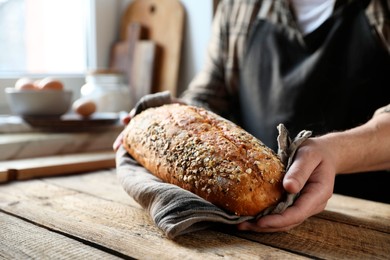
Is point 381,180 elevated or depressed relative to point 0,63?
depressed

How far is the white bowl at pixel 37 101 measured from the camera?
5.49ft

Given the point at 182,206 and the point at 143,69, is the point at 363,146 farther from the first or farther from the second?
the point at 143,69

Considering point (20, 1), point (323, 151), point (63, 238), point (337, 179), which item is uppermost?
point (20, 1)

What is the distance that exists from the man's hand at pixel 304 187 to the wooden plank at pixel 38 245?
0.26m

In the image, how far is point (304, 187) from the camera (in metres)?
0.81

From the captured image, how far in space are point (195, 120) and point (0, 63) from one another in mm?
1526

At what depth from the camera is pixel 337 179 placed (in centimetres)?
139

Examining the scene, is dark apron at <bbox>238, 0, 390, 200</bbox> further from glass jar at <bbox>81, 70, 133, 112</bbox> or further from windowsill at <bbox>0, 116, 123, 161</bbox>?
glass jar at <bbox>81, 70, 133, 112</bbox>

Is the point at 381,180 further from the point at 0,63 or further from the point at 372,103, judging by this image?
the point at 0,63

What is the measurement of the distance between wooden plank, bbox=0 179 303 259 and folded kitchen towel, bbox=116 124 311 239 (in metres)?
0.02

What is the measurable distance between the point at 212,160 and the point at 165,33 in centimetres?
143

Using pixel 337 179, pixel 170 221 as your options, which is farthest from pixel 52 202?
pixel 337 179

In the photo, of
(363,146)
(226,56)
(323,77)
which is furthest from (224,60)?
(363,146)

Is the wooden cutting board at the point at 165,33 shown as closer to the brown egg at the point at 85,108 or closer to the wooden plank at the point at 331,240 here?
the brown egg at the point at 85,108
